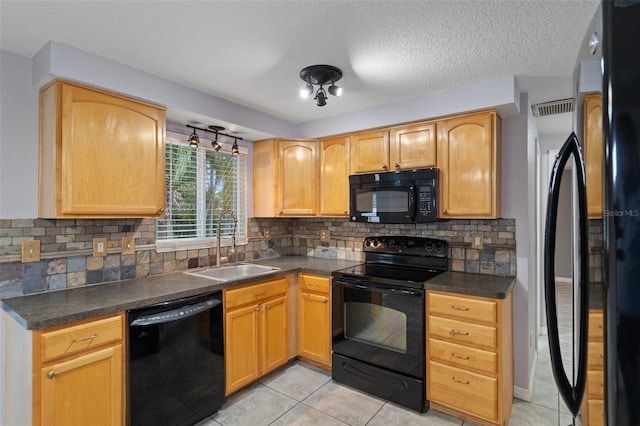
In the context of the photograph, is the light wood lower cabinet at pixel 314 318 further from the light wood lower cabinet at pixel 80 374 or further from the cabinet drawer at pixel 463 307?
the light wood lower cabinet at pixel 80 374

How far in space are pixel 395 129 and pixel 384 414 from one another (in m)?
2.22

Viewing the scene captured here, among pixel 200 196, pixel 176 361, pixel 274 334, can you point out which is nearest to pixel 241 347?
pixel 274 334

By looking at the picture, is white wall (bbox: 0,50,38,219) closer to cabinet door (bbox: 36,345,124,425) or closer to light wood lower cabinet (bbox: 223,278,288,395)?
cabinet door (bbox: 36,345,124,425)

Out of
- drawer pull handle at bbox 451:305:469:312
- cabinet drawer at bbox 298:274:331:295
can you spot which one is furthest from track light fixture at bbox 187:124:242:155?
drawer pull handle at bbox 451:305:469:312

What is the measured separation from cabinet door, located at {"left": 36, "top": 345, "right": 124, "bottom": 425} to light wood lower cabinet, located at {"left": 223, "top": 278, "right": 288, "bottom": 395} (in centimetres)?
74

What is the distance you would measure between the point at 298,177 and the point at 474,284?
6.19 feet

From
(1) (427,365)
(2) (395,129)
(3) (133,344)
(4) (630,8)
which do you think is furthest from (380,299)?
(4) (630,8)

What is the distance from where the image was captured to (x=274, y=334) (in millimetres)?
2830

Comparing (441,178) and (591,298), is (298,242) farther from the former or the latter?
(591,298)

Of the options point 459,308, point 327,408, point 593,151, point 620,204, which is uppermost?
point 593,151

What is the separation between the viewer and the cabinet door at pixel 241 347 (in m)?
2.44

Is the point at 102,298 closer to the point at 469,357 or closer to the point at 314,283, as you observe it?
the point at 314,283

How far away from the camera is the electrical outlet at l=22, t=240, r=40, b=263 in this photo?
198 cm

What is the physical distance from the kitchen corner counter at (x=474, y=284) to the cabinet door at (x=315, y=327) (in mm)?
970
